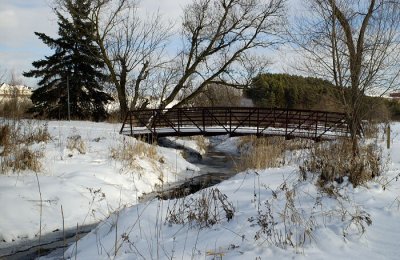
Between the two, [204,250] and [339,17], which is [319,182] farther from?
[339,17]

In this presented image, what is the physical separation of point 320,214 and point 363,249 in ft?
2.95

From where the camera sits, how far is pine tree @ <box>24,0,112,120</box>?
25.4 meters

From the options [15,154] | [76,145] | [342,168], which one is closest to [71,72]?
[76,145]

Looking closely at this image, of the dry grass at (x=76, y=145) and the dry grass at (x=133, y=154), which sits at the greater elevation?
the dry grass at (x=76, y=145)

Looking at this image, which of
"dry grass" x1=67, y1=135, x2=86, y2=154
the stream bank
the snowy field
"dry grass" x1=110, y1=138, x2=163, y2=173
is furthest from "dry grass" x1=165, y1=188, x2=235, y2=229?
"dry grass" x1=67, y1=135, x2=86, y2=154

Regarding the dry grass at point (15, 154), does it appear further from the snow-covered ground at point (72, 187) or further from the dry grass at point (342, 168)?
the dry grass at point (342, 168)

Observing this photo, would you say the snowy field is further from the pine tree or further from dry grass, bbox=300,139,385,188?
the pine tree

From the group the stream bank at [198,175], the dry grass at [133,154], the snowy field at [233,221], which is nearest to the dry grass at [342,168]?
the snowy field at [233,221]

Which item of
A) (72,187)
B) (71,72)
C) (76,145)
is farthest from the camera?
(71,72)

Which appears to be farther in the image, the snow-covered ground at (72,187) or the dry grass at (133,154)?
the dry grass at (133,154)

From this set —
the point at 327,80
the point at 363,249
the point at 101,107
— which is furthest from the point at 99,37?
the point at 363,249

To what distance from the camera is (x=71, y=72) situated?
25.8 meters

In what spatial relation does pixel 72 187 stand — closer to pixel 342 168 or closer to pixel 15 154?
pixel 15 154

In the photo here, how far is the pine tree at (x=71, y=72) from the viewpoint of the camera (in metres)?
25.4
